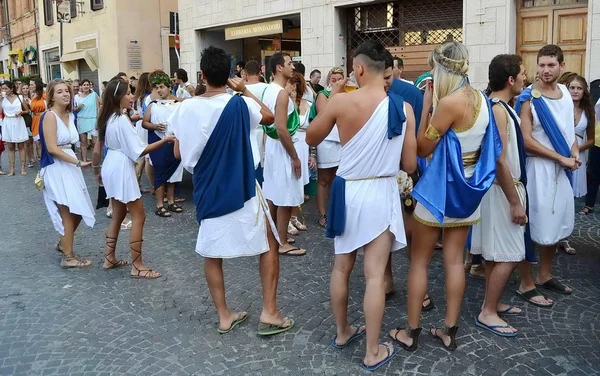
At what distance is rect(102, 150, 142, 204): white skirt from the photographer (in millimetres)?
5082

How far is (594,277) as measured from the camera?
472 cm

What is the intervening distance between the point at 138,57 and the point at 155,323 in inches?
659

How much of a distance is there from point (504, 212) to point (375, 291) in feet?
3.69

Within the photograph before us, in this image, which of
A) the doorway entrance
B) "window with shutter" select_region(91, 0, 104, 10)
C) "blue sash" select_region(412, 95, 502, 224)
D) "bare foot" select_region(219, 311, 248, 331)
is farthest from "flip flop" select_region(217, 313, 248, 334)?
"window with shutter" select_region(91, 0, 104, 10)

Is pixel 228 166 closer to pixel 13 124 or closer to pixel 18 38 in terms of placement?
pixel 13 124

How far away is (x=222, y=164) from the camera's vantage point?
11.7ft

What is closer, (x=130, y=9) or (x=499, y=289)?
(x=499, y=289)

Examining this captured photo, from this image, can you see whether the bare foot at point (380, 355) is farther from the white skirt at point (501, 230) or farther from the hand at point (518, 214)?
the hand at point (518, 214)

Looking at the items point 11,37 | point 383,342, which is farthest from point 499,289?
point 11,37

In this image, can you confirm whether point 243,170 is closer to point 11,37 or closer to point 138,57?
point 138,57

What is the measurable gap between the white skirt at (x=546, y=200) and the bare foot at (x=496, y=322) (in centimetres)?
77

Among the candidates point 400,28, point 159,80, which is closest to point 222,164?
point 159,80

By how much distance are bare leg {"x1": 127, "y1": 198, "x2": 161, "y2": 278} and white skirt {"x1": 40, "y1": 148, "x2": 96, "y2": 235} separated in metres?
0.56

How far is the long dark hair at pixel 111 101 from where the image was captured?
5.05m
